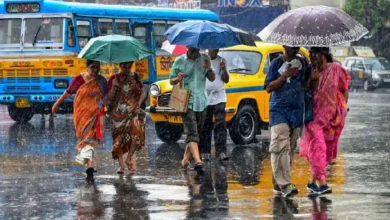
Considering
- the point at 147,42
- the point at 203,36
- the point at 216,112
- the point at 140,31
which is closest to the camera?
the point at 203,36

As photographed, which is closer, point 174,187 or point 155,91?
point 174,187

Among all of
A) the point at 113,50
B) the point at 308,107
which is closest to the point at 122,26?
the point at 113,50

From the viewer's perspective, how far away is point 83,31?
70.5 ft

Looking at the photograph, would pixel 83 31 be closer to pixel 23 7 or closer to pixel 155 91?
pixel 23 7

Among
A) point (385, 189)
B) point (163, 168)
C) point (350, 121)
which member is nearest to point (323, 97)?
point (385, 189)

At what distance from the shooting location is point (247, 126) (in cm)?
1617

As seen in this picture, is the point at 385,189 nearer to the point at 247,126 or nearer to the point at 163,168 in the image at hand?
the point at 163,168

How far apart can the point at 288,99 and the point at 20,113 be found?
12988mm

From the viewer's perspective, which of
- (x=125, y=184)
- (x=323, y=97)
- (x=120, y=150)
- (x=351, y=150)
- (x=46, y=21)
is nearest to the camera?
(x=323, y=97)

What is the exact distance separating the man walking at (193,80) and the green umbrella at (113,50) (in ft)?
2.33

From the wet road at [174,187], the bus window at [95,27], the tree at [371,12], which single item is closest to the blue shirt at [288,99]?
the wet road at [174,187]

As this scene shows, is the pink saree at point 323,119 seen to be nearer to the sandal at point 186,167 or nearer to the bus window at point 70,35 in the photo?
the sandal at point 186,167

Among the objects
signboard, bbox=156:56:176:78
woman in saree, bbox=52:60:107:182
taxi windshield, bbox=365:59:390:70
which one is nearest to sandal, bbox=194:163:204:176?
woman in saree, bbox=52:60:107:182

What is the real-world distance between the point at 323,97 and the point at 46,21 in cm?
1209
